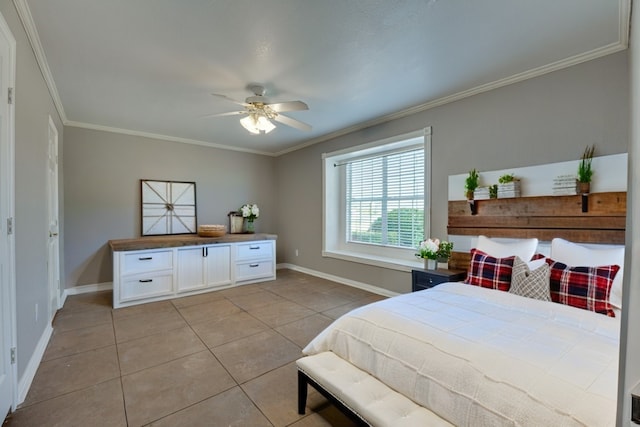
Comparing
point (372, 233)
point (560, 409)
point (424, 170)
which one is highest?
point (424, 170)

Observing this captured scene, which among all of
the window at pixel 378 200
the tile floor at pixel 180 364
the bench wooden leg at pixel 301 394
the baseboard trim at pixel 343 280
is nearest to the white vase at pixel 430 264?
the window at pixel 378 200

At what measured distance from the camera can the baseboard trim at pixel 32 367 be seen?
1915 millimetres

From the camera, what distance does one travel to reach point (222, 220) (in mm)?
5688

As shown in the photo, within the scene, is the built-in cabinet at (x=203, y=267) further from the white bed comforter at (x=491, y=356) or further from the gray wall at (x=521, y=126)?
the white bed comforter at (x=491, y=356)

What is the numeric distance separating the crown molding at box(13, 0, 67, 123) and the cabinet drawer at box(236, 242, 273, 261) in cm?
298

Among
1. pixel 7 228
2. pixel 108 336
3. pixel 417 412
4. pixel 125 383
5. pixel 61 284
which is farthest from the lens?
pixel 61 284

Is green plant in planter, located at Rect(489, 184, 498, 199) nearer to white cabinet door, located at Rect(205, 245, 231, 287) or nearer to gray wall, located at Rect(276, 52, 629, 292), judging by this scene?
gray wall, located at Rect(276, 52, 629, 292)

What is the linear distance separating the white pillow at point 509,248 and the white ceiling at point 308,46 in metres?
1.60

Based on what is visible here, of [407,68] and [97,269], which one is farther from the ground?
[407,68]

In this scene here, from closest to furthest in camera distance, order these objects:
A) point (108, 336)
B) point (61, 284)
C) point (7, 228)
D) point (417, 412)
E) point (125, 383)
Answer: point (417, 412), point (7, 228), point (125, 383), point (108, 336), point (61, 284)

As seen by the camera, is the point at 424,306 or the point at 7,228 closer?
the point at 7,228

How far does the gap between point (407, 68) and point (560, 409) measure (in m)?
2.62

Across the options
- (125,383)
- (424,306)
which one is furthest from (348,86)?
(125,383)

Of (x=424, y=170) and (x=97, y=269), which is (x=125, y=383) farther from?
(x=424, y=170)
